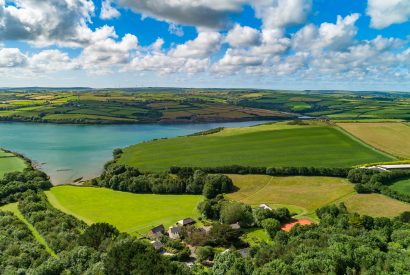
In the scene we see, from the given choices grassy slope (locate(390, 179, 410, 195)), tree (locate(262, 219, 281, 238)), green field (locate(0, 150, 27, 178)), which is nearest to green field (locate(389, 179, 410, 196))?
grassy slope (locate(390, 179, 410, 195))

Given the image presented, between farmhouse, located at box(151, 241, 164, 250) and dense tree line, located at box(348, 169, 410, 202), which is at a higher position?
dense tree line, located at box(348, 169, 410, 202)

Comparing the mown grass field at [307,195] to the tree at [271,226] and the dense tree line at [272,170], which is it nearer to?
the dense tree line at [272,170]

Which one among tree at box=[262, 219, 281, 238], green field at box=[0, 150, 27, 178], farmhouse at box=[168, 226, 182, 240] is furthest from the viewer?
green field at box=[0, 150, 27, 178]

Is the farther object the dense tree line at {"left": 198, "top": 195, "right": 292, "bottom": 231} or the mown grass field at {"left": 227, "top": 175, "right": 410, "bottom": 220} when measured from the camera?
the mown grass field at {"left": 227, "top": 175, "right": 410, "bottom": 220}

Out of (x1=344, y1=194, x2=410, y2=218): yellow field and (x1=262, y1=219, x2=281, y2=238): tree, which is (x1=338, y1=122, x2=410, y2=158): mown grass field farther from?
(x1=262, y1=219, x2=281, y2=238): tree

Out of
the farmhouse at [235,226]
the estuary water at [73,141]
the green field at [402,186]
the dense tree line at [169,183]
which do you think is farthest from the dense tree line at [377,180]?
the estuary water at [73,141]

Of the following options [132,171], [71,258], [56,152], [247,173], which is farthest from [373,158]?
[56,152]

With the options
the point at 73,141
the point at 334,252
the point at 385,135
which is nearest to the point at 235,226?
the point at 334,252
